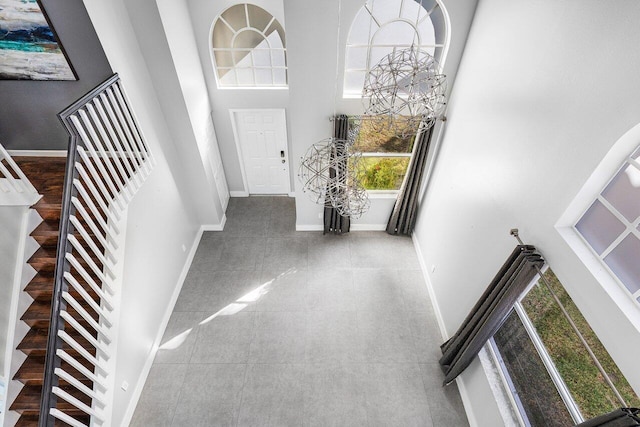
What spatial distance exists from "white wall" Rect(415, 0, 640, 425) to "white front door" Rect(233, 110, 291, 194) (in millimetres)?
2903

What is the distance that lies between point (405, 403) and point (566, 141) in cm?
319

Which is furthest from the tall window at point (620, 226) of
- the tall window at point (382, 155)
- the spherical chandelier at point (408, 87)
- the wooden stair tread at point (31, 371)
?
the wooden stair tread at point (31, 371)

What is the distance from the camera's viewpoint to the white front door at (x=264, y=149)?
5715 mm

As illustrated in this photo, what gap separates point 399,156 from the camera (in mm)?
5156

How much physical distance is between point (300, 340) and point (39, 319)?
2.77m

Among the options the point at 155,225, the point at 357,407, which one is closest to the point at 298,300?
the point at 357,407

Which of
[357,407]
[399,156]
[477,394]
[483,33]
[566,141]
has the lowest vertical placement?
[357,407]

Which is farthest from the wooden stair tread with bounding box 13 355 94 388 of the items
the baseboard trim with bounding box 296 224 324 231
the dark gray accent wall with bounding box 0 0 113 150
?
the baseboard trim with bounding box 296 224 324 231

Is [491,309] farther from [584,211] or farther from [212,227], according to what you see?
[212,227]

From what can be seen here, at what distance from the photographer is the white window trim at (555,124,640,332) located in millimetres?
1970

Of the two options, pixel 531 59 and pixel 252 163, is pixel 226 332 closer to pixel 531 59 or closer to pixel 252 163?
pixel 252 163

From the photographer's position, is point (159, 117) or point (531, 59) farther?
point (159, 117)

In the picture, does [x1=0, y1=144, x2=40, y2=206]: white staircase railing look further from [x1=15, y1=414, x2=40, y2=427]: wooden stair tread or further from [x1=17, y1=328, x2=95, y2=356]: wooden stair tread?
[x1=15, y1=414, x2=40, y2=427]: wooden stair tread

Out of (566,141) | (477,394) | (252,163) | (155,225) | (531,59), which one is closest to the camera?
(566,141)
